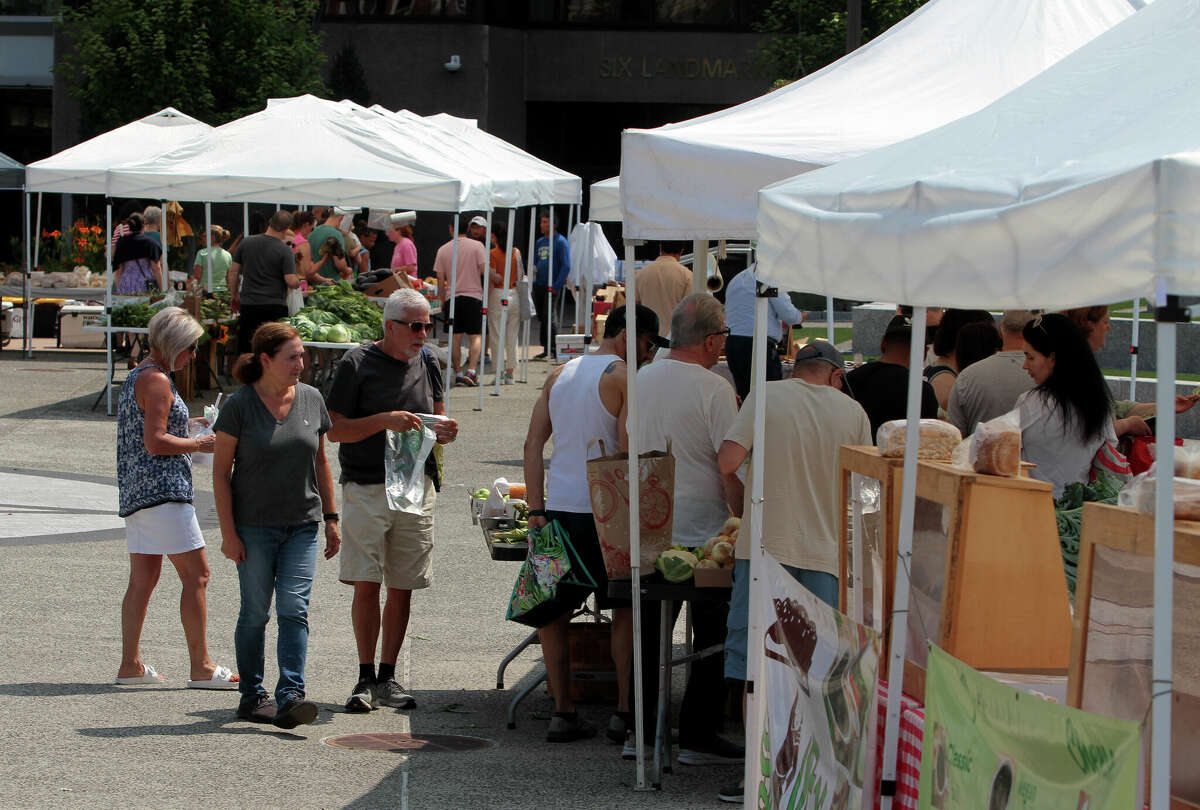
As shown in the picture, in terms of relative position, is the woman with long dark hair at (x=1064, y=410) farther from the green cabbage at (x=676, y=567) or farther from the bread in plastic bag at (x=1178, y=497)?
the bread in plastic bag at (x=1178, y=497)

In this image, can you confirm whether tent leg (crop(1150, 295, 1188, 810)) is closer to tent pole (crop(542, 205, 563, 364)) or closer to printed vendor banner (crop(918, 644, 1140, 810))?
printed vendor banner (crop(918, 644, 1140, 810))

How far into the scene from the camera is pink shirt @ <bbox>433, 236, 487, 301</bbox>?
18094 mm

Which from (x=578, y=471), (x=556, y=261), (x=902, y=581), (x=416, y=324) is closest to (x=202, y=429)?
(x=416, y=324)

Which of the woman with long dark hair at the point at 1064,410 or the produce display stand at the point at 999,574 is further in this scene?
the woman with long dark hair at the point at 1064,410

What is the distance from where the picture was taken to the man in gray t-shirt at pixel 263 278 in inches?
634

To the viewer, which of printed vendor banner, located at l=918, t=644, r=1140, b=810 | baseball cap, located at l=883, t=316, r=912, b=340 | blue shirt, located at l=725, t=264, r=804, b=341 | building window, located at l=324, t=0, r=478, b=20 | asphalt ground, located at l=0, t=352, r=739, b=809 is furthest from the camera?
building window, located at l=324, t=0, r=478, b=20

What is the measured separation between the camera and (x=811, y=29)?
27062 mm

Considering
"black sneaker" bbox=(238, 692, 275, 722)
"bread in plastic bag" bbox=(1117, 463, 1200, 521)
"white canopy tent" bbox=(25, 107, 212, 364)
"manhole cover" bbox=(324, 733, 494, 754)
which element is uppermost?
"white canopy tent" bbox=(25, 107, 212, 364)

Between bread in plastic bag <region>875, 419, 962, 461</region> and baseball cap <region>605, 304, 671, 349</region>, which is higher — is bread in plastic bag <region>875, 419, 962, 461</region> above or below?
below

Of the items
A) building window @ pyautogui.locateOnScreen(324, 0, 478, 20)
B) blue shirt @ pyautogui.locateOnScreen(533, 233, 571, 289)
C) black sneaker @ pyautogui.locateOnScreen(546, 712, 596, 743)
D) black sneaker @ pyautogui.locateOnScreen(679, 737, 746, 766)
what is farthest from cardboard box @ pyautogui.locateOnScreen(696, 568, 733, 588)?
building window @ pyautogui.locateOnScreen(324, 0, 478, 20)

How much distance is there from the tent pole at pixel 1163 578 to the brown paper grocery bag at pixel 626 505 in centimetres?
336

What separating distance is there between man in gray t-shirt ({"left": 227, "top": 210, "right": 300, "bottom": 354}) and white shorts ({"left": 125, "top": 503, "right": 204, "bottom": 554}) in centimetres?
909

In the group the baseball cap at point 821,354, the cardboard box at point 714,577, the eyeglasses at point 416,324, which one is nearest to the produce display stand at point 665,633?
the cardboard box at point 714,577

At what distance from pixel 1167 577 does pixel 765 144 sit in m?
3.15
